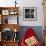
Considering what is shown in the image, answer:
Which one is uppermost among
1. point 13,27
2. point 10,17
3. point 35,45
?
point 10,17

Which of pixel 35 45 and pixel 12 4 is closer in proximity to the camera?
pixel 35 45

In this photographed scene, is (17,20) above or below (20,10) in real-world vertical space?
below

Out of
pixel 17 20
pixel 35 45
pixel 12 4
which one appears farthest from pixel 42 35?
pixel 12 4

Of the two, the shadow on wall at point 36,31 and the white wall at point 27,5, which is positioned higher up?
the white wall at point 27,5

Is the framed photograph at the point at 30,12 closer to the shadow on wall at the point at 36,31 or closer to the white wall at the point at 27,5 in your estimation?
the white wall at the point at 27,5

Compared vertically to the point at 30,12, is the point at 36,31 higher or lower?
lower

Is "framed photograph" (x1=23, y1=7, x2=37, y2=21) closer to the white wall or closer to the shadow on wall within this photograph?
the white wall

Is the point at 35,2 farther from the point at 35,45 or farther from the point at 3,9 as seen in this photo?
the point at 35,45

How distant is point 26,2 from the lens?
5.91 metres

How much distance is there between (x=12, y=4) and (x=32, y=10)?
807 mm

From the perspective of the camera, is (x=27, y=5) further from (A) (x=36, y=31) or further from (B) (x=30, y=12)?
(A) (x=36, y=31)

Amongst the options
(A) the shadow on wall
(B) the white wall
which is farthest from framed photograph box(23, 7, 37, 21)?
(A) the shadow on wall

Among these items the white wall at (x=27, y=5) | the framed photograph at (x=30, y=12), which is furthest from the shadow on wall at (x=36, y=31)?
the framed photograph at (x=30, y=12)

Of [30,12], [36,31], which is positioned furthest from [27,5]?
[36,31]
